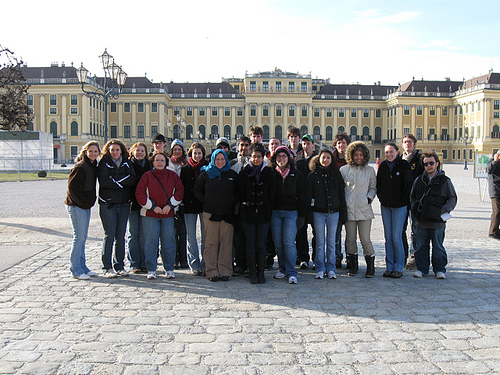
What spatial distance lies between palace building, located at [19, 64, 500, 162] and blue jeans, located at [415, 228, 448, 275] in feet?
219

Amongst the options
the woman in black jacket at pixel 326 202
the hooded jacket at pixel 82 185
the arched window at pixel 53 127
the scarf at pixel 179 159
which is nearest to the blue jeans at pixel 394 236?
the woman in black jacket at pixel 326 202

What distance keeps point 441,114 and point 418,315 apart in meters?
78.7

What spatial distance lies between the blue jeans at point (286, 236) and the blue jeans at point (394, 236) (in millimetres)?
1254

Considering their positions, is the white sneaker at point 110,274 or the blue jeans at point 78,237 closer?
the blue jeans at point 78,237

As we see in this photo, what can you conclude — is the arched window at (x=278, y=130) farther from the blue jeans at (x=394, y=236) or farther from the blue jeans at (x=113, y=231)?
the blue jeans at (x=113, y=231)

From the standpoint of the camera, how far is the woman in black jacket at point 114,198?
19.5 feet

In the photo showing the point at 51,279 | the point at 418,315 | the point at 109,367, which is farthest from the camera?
the point at 51,279

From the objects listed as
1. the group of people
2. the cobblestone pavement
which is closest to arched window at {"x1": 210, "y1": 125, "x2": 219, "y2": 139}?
the cobblestone pavement

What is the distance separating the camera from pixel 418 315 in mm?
4531

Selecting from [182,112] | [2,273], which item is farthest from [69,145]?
[2,273]

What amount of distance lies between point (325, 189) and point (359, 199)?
49 cm

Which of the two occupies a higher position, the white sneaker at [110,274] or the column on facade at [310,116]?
the column on facade at [310,116]

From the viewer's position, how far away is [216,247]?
6.02 meters

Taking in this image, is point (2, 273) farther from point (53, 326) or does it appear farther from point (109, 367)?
point (109, 367)
